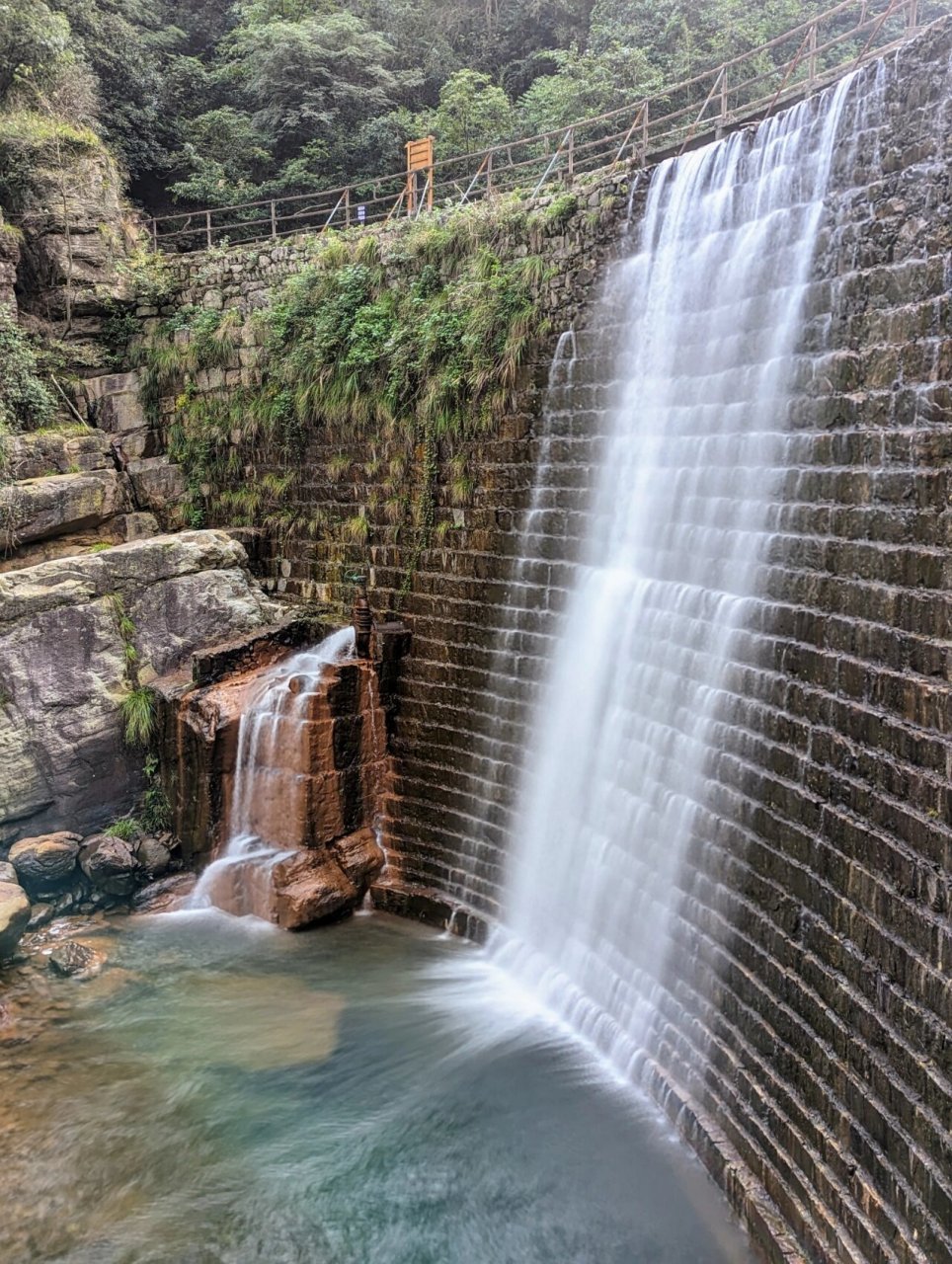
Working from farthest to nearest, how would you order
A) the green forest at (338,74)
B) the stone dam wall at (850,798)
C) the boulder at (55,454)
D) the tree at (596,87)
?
the green forest at (338,74), the tree at (596,87), the boulder at (55,454), the stone dam wall at (850,798)

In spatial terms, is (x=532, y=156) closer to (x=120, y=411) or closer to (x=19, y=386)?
(x=120, y=411)

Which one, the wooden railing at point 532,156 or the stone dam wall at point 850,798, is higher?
the wooden railing at point 532,156

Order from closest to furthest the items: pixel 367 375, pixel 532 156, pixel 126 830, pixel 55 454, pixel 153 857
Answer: pixel 153 857 < pixel 126 830 < pixel 367 375 < pixel 55 454 < pixel 532 156

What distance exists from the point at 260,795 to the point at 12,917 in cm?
260

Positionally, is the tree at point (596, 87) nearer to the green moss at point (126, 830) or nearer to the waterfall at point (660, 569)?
the waterfall at point (660, 569)

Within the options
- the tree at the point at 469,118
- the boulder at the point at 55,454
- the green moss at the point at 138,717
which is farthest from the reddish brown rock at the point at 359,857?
the tree at the point at 469,118

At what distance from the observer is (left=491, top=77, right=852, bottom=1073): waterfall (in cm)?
673

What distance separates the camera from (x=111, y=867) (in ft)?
33.9

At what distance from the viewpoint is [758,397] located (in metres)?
6.80

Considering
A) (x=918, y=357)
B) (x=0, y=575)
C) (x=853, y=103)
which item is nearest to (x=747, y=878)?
(x=918, y=357)

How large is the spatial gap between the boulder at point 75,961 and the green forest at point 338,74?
45.5 ft

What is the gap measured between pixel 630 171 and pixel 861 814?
668 centimetres

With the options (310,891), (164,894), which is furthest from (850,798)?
(164,894)

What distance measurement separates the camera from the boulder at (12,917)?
8641 mm
